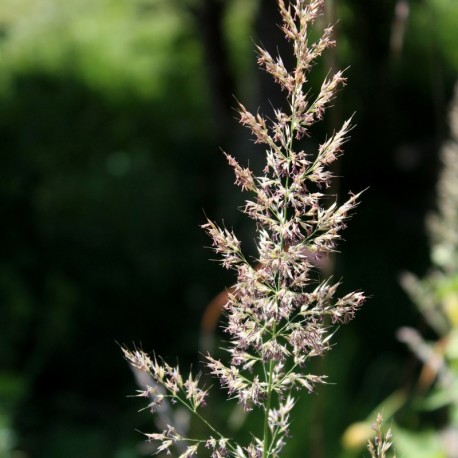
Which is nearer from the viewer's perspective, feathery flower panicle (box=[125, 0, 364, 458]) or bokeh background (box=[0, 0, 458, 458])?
feathery flower panicle (box=[125, 0, 364, 458])

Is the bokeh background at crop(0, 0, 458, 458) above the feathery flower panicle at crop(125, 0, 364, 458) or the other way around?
the other way around

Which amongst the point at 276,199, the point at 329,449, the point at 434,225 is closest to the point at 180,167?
the point at 329,449

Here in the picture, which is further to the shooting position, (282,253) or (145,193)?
(145,193)

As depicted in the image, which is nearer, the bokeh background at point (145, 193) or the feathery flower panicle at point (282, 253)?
the feathery flower panicle at point (282, 253)

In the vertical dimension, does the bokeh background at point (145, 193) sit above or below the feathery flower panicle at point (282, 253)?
below

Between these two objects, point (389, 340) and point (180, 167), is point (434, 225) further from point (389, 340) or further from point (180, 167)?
point (180, 167)

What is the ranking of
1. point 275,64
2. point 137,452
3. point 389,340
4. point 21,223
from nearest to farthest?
point 275,64, point 137,452, point 389,340, point 21,223

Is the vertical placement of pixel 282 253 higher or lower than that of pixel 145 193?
higher

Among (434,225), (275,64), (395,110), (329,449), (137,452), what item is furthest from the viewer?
(395,110)
